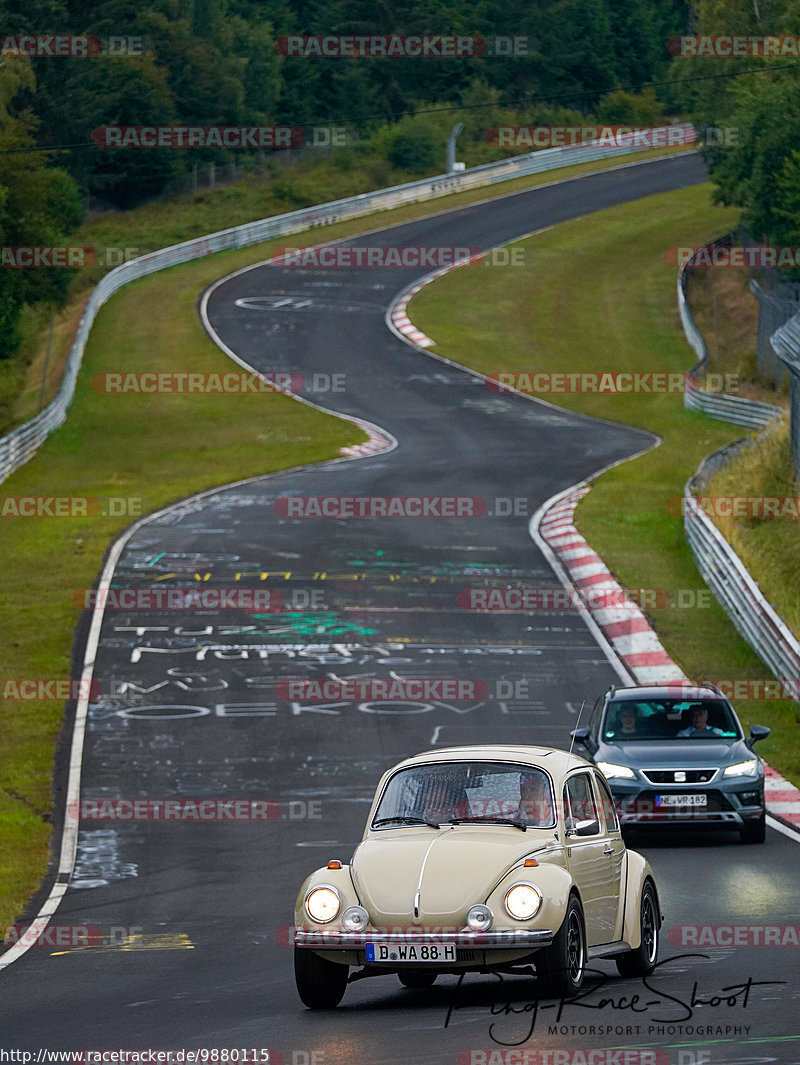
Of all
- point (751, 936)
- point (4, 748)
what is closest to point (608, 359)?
point (4, 748)

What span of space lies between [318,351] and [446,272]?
13834mm

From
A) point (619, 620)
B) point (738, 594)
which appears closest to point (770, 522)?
point (738, 594)

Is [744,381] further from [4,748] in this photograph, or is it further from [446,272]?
[4,748]
